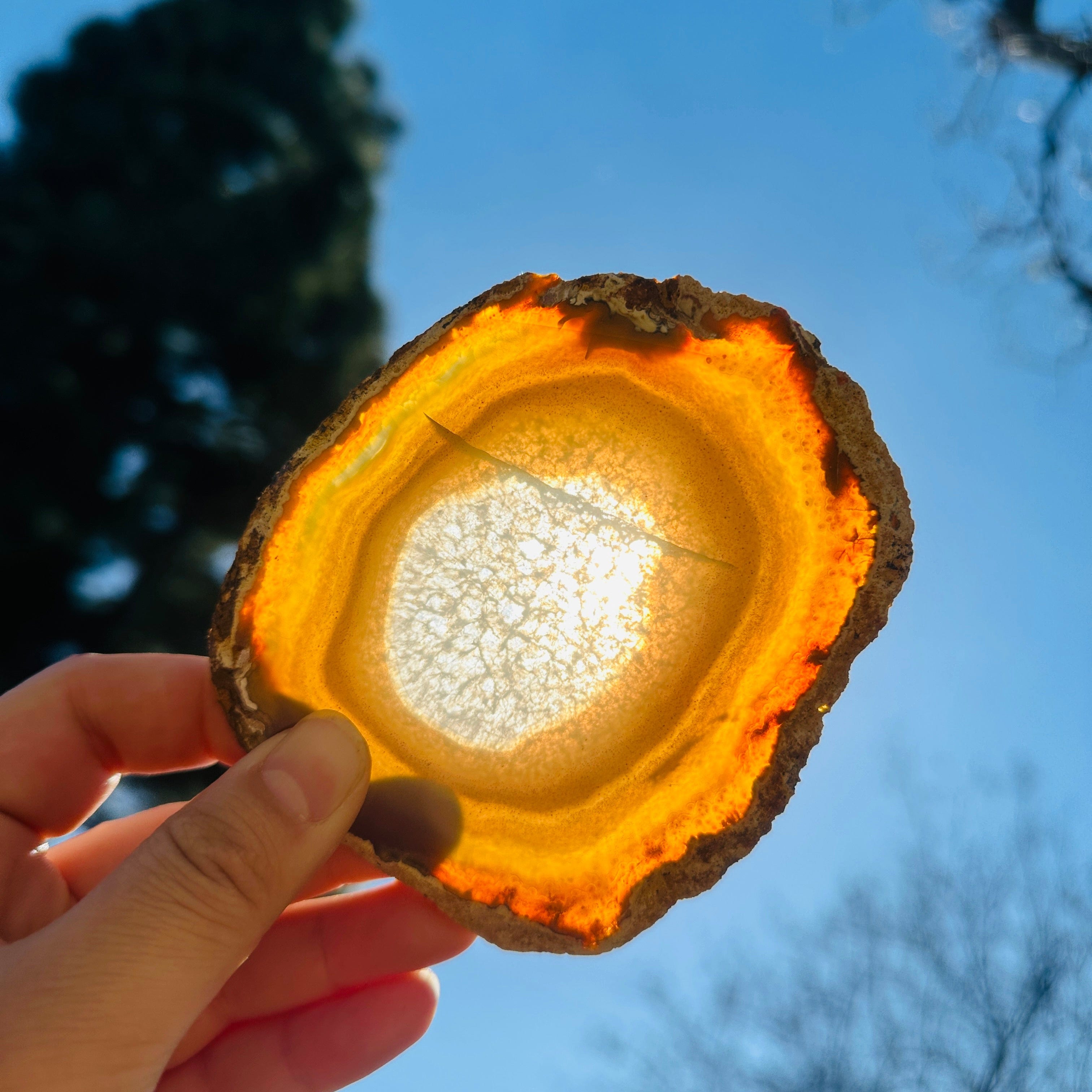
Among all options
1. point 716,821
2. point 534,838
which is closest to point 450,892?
point 534,838

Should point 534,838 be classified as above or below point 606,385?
below

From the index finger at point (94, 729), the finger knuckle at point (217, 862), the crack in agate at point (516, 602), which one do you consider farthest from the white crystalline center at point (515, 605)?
the index finger at point (94, 729)

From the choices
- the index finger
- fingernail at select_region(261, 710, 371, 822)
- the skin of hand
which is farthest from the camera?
the index finger

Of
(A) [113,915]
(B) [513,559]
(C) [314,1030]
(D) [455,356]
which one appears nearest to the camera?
(A) [113,915]

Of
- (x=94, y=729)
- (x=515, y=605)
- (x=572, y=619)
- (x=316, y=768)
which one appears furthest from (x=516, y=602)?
(x=94, y=729)

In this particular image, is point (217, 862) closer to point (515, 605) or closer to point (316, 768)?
point (316, 768)

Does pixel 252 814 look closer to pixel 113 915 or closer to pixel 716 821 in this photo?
pixel 113 915

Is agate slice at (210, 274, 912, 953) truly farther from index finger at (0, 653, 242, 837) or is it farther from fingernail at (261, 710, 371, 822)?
index finger at (0, 653, 242, 837)

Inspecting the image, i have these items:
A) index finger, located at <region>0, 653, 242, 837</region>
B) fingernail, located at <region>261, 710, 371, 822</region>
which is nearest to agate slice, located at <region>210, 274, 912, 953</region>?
fingernail, located at <region>261, 710, 371, 822</region>
